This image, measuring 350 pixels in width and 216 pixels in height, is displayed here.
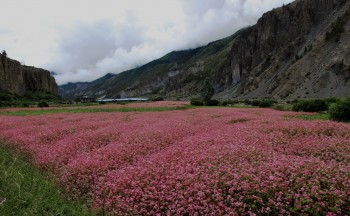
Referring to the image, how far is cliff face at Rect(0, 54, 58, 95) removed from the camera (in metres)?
138

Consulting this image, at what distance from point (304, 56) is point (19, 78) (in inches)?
6137

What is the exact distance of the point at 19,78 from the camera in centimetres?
15275

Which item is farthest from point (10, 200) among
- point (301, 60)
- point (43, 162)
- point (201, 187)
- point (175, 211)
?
point (301, 60)

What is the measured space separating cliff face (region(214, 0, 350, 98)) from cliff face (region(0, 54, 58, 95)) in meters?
134

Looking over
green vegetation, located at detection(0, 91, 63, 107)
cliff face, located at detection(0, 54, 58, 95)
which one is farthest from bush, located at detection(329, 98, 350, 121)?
cliff face, located at detection(0, 54, 58, 95)

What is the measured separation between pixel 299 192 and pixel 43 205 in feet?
20.7

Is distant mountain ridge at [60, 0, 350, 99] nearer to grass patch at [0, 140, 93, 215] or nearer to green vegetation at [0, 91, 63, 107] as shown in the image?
green vegetation at [0, 91, 63, 107]

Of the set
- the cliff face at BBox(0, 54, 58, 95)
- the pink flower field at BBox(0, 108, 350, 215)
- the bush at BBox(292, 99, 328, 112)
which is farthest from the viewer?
the cliff face at BBox(0, 54, 58, 95)

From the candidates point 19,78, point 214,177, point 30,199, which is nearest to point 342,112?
point 214,177

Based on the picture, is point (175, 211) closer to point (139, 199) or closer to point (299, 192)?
point (139, 199)

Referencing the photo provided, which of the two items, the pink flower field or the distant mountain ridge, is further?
the distant mountain ridge

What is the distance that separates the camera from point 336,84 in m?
119

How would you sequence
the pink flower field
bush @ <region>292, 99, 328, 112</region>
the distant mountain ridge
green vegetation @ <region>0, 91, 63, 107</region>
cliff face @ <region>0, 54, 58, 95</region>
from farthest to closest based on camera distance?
cliff face @ <region>0, 54, 58, 95</region> → the distant mountain ridge → green vegetation @ <region>0, 91, 63, 107</region> → bush @ <region>292, 99, 328, 112</region> → the pink flower field

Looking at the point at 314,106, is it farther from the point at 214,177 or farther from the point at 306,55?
the point at 306,55
